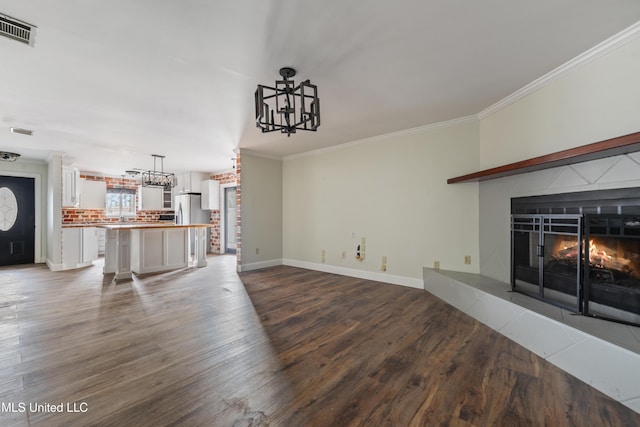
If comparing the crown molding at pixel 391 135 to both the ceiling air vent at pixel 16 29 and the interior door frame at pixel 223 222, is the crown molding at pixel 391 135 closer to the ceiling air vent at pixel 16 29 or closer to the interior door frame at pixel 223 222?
the interior door frame at pixel 223 222

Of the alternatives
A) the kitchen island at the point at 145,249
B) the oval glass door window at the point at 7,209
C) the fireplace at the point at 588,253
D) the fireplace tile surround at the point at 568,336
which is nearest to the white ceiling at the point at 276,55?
the fireplace at the point at 588,253

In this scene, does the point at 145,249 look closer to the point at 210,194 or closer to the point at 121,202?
the point at 210,194

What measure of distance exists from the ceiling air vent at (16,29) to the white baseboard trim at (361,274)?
14.8ft

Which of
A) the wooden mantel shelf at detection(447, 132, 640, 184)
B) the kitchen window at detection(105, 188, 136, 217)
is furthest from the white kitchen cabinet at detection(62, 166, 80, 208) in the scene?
the wooden mantel shelf at detection(447, 132, 640, 184)

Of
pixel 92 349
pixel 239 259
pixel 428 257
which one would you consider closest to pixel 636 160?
pixel 428 257

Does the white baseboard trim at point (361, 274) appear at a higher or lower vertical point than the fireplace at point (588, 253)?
lower

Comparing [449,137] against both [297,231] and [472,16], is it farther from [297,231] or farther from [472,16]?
[297,231]

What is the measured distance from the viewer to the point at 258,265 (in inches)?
214

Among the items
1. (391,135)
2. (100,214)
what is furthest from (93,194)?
(391,135)

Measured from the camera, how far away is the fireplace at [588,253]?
1977 millimetres

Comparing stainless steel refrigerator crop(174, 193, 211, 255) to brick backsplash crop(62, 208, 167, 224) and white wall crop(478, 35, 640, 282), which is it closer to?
brick backsplash crop(62, 208, 167, 224)

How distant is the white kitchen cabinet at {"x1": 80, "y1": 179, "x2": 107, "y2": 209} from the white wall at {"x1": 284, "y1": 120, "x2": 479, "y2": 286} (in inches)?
223
